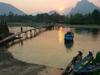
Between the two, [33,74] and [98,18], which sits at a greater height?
[98,18]

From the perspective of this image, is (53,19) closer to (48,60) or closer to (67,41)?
(67,41)

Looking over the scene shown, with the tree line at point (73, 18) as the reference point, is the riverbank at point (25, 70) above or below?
below

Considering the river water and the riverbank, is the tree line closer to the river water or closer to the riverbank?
the river water

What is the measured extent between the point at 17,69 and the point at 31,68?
157 cm

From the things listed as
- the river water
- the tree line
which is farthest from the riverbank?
the tree line

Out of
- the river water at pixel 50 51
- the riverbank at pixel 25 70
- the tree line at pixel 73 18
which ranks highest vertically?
the tree line at pixel 73 18

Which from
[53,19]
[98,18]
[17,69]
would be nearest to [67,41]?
[17,69]

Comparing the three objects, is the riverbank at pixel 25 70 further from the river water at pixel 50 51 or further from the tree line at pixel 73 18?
the tree line at pixel 73 18

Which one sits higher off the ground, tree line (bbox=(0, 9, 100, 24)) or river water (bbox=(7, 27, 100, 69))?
tree line (bbox=(0, 9, 100, 24))

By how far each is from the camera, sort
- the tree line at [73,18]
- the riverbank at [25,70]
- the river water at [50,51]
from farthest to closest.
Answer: the tree line at [73,18] < the river water at [50,51] < the riverbank at [25,70]

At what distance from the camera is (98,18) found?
75.1m

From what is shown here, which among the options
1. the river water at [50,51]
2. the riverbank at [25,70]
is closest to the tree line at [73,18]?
the river water at [50,51]

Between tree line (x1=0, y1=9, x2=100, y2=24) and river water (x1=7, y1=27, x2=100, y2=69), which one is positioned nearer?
river water (x1=7, y1=27, x2=100, y2=69)

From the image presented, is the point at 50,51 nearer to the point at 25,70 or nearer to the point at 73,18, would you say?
the point at 25,70
